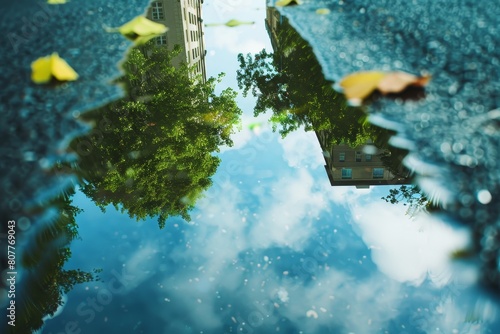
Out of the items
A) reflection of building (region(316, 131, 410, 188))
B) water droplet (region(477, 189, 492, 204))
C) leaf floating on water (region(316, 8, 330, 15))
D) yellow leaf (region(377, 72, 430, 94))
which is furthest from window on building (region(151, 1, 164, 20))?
water droplet (region(477, 189, 492, 204))

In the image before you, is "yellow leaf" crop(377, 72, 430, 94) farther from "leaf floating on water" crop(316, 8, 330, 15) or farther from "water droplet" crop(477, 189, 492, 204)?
"leaf floating on water" crop(316, 8, 330, 15)

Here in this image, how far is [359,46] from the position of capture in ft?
11.9

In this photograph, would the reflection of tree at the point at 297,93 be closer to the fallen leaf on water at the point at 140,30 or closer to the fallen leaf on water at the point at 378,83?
the fallen leaf on water at the point at 378,83

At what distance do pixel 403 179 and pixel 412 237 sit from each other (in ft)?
1.20

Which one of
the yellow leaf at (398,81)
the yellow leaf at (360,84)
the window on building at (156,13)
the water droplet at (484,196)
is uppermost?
the yellow leaf at (398,81)

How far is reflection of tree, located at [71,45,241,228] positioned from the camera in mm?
2207

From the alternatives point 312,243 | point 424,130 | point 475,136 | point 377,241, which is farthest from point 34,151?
point 475,136

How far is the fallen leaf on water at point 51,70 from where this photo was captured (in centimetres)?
297

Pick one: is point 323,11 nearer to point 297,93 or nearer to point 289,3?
Result: point 289,3

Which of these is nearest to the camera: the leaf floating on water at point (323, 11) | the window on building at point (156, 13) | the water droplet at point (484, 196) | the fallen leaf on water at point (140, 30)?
the water droplet at point (484, 196)

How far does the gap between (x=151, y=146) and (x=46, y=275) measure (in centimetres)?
122

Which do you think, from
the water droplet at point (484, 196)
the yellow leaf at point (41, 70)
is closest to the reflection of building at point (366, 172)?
the water droplet at point (484, 196)

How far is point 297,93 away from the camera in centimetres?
343

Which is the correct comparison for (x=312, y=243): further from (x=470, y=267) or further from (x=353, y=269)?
(x=470, y=267)
